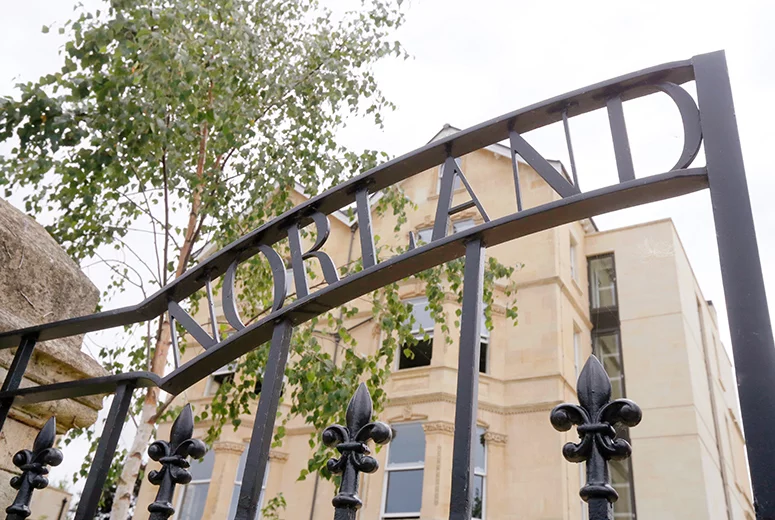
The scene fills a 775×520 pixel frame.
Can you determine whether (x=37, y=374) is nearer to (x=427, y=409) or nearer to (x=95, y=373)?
(x=95, y=373)

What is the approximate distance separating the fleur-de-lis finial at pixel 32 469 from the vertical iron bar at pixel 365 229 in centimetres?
100

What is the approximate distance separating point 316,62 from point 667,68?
687 centimetres

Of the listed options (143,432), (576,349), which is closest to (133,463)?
(143,432)

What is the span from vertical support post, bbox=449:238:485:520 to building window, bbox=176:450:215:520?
1443 centimetres

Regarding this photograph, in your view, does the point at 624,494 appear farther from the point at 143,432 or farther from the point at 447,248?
the point at 447,248

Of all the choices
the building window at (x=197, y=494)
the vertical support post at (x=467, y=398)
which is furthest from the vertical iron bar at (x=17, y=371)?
the building window at (x=197, y=494)

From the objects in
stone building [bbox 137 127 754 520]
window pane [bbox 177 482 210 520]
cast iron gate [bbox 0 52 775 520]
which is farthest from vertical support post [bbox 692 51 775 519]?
window pane [bbox 177 482 210 520]

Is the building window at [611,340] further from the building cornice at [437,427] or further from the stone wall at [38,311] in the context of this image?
the stone wall at [38,311]

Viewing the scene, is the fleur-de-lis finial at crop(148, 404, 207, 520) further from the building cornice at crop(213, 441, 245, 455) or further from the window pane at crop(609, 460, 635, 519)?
the window pane at crop(609, 460, 635, 519)

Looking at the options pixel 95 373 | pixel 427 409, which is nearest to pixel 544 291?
pixel 427 409

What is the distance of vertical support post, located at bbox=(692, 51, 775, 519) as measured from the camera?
1054 millimetres

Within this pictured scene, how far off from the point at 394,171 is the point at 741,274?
973 mm

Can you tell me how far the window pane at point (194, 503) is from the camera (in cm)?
1458

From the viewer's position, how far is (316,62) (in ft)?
26.0
